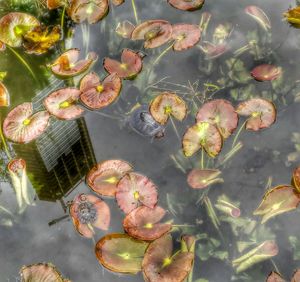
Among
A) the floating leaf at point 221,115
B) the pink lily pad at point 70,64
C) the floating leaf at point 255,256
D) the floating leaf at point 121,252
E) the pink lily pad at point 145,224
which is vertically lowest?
the floating leaf at point 255,256

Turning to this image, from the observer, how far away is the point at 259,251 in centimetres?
183

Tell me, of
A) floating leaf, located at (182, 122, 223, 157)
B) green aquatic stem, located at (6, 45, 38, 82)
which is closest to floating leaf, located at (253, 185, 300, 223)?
floating leaf, located at (182, 122, 223, 157)

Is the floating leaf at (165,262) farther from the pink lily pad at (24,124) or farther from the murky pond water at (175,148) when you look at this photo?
the pink lily pad at (24,124)

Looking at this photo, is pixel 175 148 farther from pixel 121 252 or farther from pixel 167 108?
pixel 121 252

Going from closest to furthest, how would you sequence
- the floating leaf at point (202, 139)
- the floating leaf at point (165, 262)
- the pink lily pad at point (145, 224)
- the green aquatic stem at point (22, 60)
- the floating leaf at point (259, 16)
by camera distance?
the floating leaf at point (165, 262) < the pink lily pad at point (145, 224) < the floating leaf at point (202, 139) < the green aquatic stem at point (22, 60) < the floating leaf at point (259, 16)

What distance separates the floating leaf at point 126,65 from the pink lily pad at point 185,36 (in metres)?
0.25

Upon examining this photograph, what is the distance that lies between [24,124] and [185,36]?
1040 millimetres

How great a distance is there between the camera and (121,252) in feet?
6.01

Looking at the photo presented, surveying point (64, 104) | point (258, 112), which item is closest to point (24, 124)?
point (64, 104)

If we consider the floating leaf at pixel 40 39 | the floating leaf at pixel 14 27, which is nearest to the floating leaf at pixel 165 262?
the floating leaf at pixel 40 39

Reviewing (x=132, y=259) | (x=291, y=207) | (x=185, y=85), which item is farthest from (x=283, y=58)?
(x=132, y=259)

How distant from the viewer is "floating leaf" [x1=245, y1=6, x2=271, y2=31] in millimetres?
2564

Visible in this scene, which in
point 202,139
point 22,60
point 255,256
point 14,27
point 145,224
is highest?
point 14,27

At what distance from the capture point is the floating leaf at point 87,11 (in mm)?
2658
